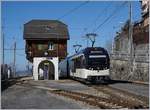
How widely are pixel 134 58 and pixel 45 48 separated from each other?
1447 centimetres

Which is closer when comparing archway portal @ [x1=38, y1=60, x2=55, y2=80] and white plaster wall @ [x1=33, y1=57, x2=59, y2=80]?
white plaster wall @ [x1=33, y1=57, x2=59, y2=80]

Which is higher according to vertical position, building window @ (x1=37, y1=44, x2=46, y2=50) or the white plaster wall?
building window @ (x1=37, y1=44, x2=46, y2=50)

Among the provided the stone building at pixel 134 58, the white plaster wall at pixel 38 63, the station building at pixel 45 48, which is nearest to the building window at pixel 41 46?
the station building at pixel 45 48

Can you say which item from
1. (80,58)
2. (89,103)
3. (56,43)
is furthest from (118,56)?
(89,103)

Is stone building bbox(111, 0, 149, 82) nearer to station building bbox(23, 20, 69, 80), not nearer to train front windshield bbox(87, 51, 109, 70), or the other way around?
station building bbox(23, 20, 69, 80)

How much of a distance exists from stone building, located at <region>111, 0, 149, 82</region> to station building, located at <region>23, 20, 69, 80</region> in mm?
8108

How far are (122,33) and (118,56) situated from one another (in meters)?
20.1

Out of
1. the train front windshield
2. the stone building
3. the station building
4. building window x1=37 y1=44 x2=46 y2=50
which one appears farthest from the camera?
building window x1=37 y1=44 x2=46 y2=50

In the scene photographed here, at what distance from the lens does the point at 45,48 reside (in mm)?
61656

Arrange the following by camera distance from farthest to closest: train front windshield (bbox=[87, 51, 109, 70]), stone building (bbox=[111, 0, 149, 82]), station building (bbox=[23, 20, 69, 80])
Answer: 1. station building (bbox=[23, 20, 69, 80])
2. stone building (bbox=[111, 0, 149, 82])
3. train front windshield (bbox=[87, 51, 109, 70])

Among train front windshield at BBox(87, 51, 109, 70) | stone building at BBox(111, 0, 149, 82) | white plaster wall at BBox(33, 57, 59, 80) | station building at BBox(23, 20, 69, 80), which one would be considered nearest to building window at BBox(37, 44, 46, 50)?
station building at BBox(23, 20, 69, 80)

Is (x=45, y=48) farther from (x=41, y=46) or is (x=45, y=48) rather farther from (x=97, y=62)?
(x=97, y=62)

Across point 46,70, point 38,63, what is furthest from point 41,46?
point 46,70

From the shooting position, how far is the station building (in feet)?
197
